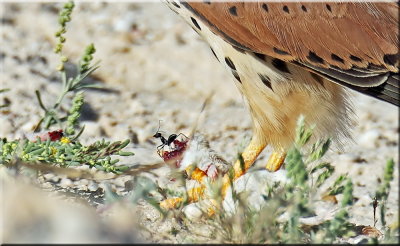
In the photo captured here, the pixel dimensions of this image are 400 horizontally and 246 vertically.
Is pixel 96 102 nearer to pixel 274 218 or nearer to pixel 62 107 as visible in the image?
pixel 62 107

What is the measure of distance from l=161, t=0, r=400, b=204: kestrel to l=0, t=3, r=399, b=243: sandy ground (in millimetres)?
537

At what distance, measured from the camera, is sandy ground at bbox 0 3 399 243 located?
492 centimetres

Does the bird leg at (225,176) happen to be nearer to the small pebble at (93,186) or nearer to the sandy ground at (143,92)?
the sandy ground at (143,92)

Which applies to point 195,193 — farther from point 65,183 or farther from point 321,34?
point 321,34

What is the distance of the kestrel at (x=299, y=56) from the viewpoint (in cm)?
411

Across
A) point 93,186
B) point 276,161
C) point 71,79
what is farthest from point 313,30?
point 93,186

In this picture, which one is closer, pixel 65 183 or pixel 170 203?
pixel 170 203

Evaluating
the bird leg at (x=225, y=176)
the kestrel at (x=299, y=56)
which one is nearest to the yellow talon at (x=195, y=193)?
the bird leg at (x=225, y=176)

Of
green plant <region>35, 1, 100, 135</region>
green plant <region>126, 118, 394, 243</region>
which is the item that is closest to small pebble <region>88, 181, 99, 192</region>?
green plant <region>35, 1, 100, 135</region>

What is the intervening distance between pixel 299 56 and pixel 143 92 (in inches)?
78.2

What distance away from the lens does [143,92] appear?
5918 mm

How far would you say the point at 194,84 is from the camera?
20.1 feet

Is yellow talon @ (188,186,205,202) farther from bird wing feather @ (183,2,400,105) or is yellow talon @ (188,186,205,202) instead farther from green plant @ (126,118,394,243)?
bird wing feather @ (183,2,400,105)

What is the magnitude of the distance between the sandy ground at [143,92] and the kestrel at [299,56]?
54 cm
